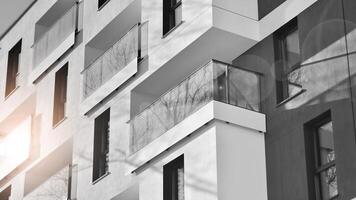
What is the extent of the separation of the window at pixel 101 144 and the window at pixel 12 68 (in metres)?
9.08

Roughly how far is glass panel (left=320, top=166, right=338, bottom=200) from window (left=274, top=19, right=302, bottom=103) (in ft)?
7.91

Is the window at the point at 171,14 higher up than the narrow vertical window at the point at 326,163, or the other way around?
the window at the point at 171,14

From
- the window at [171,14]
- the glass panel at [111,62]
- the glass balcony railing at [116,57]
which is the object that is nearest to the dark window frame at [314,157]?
the window at [171,14]

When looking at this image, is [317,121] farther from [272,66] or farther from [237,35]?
[237,35]

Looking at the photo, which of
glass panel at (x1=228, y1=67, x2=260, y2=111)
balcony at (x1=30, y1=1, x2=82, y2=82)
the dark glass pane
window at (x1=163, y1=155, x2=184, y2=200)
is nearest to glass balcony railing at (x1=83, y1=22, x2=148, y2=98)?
balcony at (x1=30, y1=1, x2=82, y2=82)

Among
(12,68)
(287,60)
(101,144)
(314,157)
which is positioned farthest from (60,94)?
(314,157)

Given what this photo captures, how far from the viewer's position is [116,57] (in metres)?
27.0

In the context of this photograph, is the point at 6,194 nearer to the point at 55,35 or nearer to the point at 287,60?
the point at 55,35

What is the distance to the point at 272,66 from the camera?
2152 centimetres

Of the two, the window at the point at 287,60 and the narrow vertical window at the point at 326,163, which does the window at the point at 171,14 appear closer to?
the window at the point at 287,60

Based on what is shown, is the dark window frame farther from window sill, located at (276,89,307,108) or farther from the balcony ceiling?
the balcony ceiling

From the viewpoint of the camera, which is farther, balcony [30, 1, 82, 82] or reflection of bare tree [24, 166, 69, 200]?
balcony [30, 1, 82, 82]

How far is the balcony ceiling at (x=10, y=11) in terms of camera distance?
35406 mm

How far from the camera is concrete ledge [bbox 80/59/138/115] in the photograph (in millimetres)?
25969
